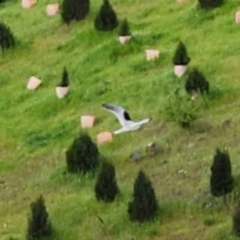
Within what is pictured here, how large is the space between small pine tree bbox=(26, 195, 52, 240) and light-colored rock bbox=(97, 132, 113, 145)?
2.43 m

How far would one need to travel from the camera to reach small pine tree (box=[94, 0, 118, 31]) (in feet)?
70.6

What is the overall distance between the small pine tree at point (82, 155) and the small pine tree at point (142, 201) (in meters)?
1.65

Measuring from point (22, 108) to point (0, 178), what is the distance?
2540 millimetres

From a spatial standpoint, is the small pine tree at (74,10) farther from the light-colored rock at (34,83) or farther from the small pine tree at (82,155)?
the small pine tree at (82,155)

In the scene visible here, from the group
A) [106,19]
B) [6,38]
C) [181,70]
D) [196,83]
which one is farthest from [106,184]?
[6,38]

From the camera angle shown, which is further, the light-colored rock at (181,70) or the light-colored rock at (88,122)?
the light-colored rock at (181,70)

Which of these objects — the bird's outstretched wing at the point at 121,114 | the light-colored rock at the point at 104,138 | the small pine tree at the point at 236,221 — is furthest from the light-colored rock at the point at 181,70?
the small pine tree at the point at 236,221

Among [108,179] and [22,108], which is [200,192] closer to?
[108,179]

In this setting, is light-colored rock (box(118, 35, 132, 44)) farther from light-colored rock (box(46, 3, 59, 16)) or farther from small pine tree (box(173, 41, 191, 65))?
light-colored rock (box(46, 3, 59, 16))

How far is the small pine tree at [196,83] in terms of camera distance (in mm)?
17906

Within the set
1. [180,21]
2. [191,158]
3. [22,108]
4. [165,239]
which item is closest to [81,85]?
[22,108]

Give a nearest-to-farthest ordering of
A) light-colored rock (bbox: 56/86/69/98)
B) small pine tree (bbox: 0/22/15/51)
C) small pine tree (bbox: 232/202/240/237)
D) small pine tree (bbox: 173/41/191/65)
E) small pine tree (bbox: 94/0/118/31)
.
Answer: small pine tree (bbox: 232/202/240/237) → small pine tree (bbox: 173/41/191/65) → light-colored rock (bbox: 56/86/69/98) → small pine tree (bbox: 94/0/118/31) → small pine tree (bbox: 0/22/15/51)

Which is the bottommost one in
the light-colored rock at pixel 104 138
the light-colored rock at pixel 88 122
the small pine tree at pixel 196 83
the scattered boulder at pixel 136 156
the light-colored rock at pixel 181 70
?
the light-colored rock at pixel 88 122

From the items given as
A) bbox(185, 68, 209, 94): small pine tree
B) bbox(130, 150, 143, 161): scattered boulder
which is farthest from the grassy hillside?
bbox(185, 68, 209, 94): small pine tree
